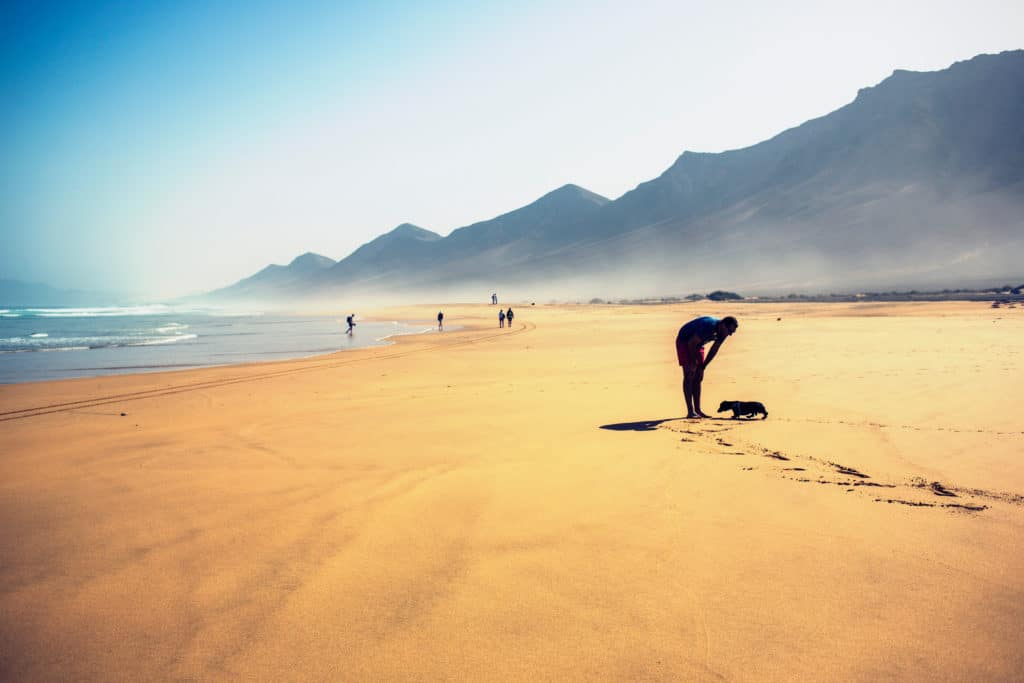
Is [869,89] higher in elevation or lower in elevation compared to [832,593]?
higher

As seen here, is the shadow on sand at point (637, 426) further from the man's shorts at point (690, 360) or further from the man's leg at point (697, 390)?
the man's shorts at point (690, 360)

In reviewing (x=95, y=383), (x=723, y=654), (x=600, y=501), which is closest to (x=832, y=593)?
(x=723, y=654)

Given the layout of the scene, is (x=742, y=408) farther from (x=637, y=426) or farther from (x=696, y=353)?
(x=637, y=426)

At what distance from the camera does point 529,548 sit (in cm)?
340

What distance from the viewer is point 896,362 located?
1210 centimetres

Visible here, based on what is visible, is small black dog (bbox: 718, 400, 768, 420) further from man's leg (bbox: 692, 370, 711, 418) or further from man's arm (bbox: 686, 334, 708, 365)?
man's arm (bbox: 686, 334, 708, 365)

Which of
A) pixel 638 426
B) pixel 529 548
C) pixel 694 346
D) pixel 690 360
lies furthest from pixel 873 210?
pixel 529 548

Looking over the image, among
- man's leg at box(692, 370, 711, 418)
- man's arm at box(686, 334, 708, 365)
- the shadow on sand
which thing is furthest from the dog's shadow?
man's arm at box(686, 334, 708, 365)

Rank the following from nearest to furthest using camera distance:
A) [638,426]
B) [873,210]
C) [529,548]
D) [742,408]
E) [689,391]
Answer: [529,548] < [638,426] < [742,408] < [689,391] < [873,210]

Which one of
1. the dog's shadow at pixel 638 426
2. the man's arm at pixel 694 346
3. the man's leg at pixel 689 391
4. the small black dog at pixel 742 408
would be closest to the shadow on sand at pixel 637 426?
the dog's shadow at pixel 638 426

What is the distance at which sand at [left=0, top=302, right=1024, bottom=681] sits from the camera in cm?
242

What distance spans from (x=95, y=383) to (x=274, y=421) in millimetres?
10331

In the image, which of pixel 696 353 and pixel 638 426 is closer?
pixel 638 426

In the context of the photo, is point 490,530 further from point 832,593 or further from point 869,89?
point 869,89
